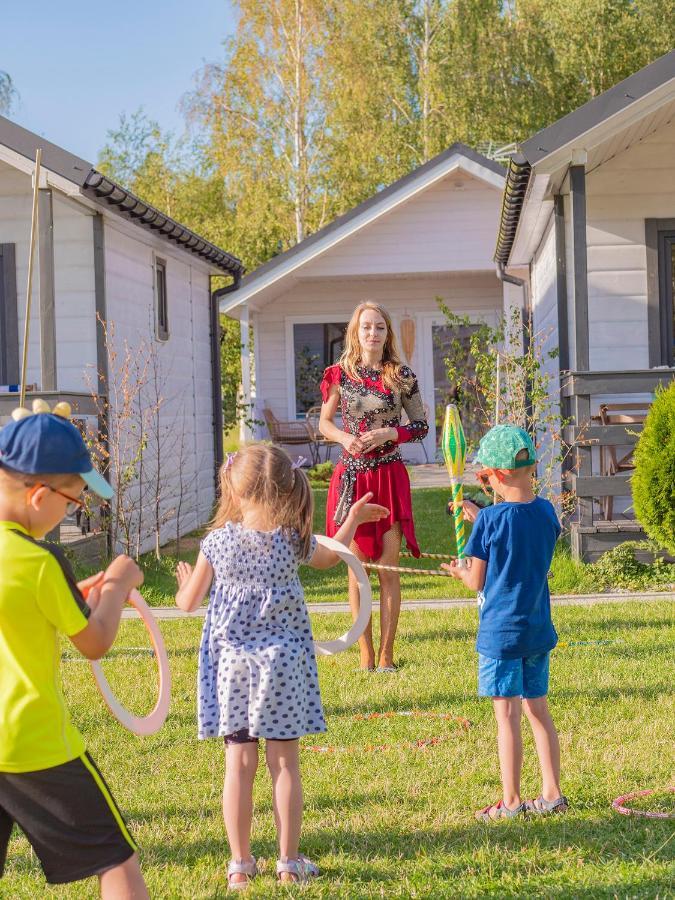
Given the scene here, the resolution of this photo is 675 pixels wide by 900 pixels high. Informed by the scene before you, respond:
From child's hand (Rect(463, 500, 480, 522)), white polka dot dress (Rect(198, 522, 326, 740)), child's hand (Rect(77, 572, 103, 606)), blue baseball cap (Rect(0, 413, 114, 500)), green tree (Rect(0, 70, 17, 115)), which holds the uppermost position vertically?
green tree (Rect(0, 70, 17, 115))

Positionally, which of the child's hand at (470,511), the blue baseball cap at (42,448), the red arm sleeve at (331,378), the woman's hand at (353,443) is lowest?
the child's hand at (470,511)

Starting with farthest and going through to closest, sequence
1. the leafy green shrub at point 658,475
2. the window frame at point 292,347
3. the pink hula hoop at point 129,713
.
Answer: the window frame at point 292,347 < the leafy green shrub at point 658,475 < the pink hula hoop at point 129,713

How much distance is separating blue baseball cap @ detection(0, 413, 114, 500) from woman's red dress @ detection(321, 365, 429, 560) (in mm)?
3260

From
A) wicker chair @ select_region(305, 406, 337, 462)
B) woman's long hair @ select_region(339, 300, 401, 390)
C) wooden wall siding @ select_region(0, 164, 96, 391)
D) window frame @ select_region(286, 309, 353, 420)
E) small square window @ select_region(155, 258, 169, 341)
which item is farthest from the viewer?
window frame @ select_region(286, 309, 353, 420)

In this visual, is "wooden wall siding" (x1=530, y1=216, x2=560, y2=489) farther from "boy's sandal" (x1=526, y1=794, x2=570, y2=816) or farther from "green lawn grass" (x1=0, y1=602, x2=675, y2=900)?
"boy's sandal" (x1=526, y1=794, x2=570, y2=816)

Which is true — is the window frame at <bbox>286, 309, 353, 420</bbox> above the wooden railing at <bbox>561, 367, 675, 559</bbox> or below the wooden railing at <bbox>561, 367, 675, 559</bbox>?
above

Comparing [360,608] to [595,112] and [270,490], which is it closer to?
[270,490]

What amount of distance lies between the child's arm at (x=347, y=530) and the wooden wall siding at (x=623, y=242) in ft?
23.1

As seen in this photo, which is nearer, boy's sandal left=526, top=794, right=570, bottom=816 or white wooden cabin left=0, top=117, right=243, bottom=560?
boy's sandal left=526, top=794, right=570, bottom=816

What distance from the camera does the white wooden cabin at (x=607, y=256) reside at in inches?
339

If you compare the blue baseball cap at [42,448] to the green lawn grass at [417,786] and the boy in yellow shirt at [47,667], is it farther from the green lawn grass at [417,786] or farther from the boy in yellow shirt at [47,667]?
the green lawn grass at [417,786]

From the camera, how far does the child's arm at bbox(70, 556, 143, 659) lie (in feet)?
8.21

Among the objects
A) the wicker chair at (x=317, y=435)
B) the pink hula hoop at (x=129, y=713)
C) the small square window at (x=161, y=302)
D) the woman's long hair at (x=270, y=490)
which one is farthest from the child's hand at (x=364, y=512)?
the wicker chair at (x=317, y=435)

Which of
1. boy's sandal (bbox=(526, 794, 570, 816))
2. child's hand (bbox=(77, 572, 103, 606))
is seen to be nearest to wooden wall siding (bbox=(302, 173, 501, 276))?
boy's sandal (bbox=(526, 794, 570, 816))
